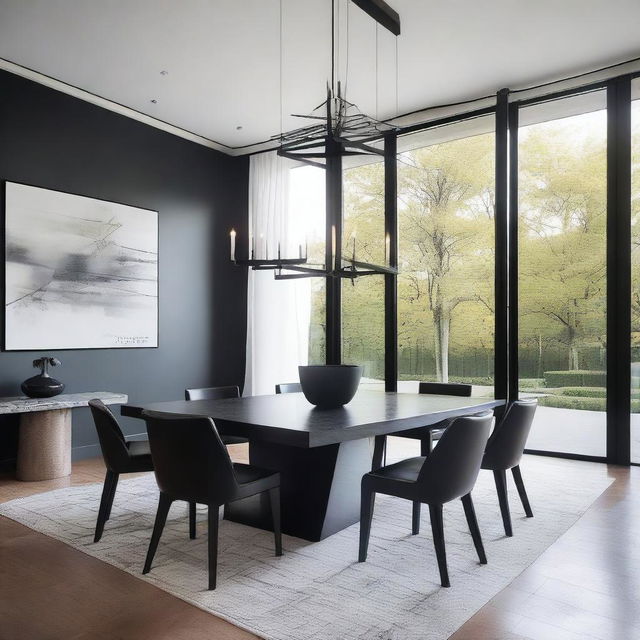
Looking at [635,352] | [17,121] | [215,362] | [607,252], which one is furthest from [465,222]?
[17,121]

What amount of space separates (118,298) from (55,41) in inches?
85.0

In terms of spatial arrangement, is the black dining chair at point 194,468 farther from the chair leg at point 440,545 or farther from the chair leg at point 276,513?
the chair leg at point 440,545

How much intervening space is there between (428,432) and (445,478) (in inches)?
49.2

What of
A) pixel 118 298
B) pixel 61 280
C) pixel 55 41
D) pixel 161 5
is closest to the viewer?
pixel 161 5

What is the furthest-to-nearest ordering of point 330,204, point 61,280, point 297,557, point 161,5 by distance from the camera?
point 61,280, point 161,5, point 330,204, point 297,557

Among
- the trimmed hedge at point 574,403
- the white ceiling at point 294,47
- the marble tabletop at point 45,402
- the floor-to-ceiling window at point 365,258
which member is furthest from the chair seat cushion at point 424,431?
the white ceiling at point 294,47

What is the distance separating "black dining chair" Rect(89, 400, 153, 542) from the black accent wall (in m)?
2.07

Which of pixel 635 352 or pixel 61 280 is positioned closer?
pixel 635 352

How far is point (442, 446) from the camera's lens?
2.41 meters

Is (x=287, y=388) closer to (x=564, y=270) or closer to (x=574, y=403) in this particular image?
(x=574, y=403)

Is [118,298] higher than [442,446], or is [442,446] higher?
[118,298]

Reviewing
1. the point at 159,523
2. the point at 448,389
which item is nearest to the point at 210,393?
the point at 159,523

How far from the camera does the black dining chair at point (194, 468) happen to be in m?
2.35

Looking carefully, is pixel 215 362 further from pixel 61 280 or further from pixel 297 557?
pixel 297 557
